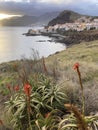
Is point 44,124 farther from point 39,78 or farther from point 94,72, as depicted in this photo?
point 94,72

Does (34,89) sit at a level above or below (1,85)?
above

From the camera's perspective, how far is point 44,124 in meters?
5.93

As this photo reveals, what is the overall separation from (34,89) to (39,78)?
1.10m

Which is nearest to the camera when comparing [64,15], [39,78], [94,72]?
[39,78]

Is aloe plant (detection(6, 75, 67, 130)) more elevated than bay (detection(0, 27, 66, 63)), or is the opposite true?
aloe plant (detection(6, 75, 67, 130))

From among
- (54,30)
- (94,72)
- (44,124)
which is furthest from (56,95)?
(54,30)

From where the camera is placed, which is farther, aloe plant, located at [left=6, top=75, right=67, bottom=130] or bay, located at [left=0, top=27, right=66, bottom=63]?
bay, located at [left=0, top=27, right=66, bottom=63]

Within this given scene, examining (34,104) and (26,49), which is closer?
(34,104)

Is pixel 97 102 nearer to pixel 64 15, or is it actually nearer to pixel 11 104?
pixel 11 104

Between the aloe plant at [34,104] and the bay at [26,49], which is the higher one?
the aloe plant at [34,104]

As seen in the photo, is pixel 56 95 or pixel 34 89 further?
pixel 34 89

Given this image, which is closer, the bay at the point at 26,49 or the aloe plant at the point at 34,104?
the aloe plant at the point at 34,104

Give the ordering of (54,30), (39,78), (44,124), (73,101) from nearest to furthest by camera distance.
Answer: (44,124), (73,101), (39,78), (54,30)

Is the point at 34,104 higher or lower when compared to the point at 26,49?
higher
